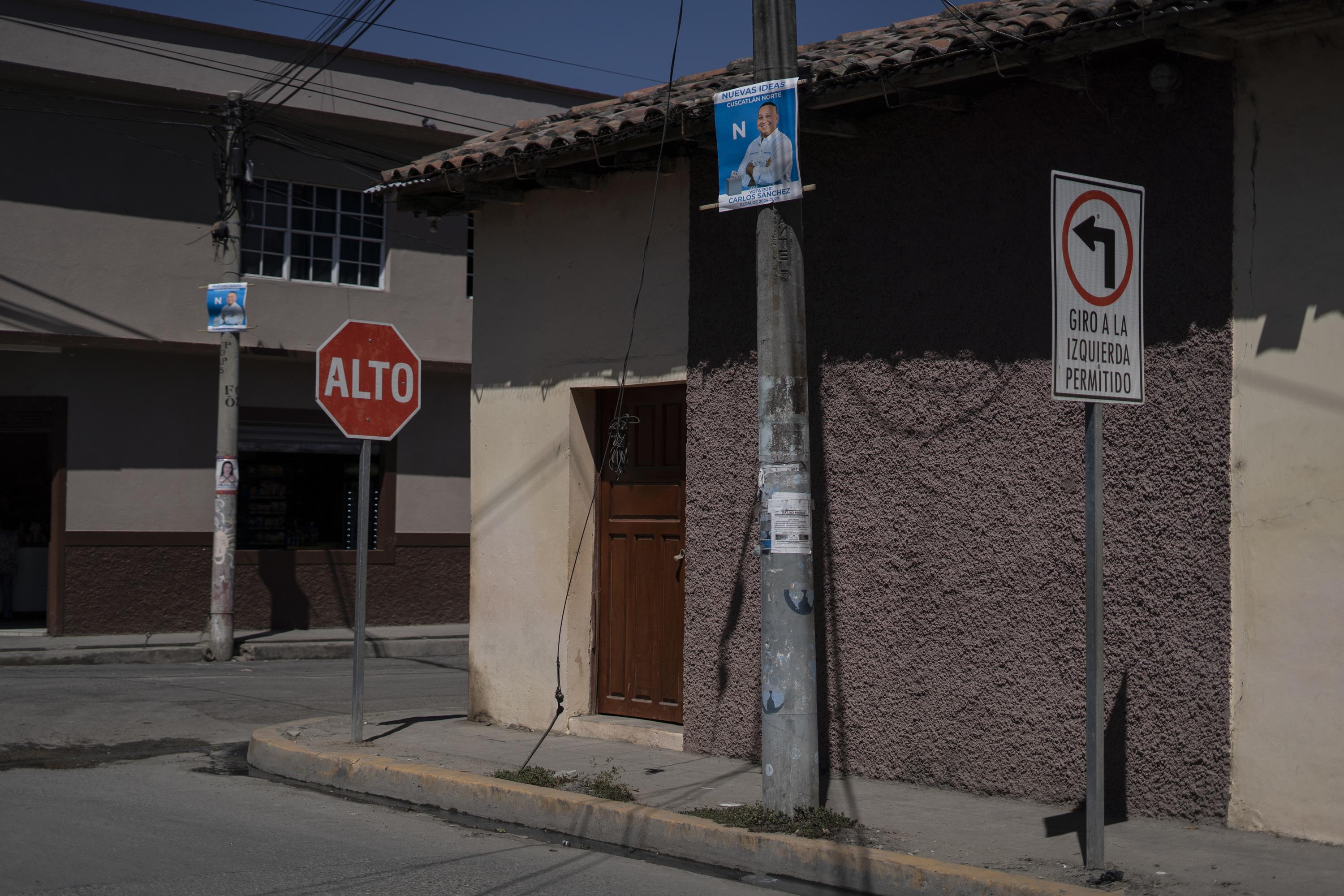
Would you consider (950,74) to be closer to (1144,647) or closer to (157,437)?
(1144,647)

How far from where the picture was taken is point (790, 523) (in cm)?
664

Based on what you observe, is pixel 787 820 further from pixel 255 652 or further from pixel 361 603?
pixel 255 652

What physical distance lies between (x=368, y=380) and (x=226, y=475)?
7637 millimetres

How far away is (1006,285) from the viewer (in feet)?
24.6

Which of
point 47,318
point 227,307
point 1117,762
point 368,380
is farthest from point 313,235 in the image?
point 1117,762

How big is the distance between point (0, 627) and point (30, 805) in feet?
37.0

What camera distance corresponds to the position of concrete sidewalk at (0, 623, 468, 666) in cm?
1527

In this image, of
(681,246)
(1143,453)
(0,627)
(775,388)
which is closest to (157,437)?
(0,627)

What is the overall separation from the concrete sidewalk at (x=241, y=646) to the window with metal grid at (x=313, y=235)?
473 cm

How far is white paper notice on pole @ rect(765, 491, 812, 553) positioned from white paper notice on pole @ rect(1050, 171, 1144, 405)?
1640 millimetres

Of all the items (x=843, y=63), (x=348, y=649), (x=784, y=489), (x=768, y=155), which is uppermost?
(x=843, y=63)

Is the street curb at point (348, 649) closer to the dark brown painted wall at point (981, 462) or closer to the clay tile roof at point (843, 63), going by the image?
the clay tile roof at point (843, 63)

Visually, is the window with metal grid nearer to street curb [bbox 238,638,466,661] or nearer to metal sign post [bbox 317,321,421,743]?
street curb [bbox 238,638,466,661]

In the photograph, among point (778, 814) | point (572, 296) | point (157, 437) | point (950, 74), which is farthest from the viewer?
point (157, 437)
